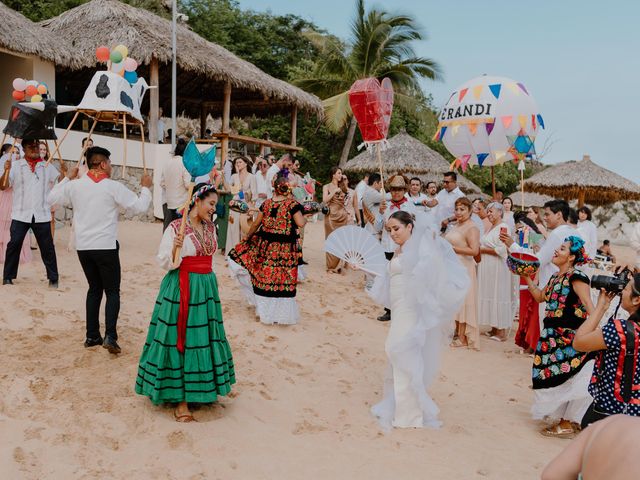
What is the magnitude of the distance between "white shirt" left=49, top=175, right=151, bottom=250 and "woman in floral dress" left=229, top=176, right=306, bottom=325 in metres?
1.81

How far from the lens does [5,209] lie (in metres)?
7.80

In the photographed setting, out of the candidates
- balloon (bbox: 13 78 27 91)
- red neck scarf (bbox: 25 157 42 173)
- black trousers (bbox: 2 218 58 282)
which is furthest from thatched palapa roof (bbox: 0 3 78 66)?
black trousers (bbox: 2 218 58 282)

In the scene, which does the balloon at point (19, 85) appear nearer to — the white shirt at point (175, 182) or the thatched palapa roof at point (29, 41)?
the white shirt at point (175, 182)

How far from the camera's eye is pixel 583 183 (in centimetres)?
2075

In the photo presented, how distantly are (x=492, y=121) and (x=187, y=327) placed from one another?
23.0ft

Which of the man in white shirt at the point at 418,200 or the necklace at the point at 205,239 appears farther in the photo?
the man in white shirt at the point at 418,200

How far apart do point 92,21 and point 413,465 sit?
1243 cm

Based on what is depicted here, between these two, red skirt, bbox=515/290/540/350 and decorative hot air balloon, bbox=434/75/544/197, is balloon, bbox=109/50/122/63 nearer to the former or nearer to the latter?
red skirt, bbox=515/290/540/350

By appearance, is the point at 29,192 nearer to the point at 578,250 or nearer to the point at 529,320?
the point at 578,250

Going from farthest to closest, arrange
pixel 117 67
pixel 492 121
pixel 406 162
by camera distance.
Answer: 1. pixel 406 162
2. pixel 492 121
3. pixel 117 67

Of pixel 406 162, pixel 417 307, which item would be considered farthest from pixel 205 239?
pixel 406 162

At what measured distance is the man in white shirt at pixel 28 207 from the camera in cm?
675

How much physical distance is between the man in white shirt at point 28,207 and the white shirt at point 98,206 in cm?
190

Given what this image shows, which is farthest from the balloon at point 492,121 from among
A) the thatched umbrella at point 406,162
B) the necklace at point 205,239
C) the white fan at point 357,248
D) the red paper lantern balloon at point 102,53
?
the thatched umbrella at point 406,162
